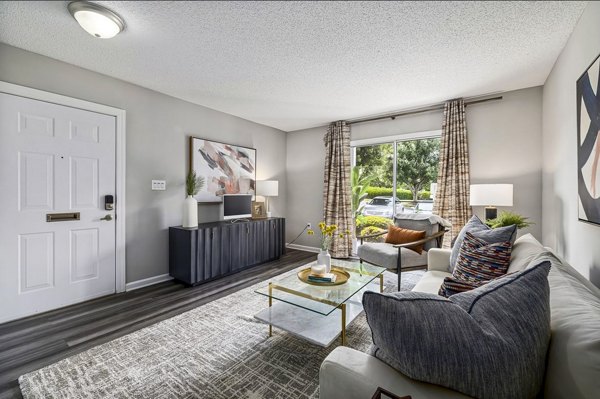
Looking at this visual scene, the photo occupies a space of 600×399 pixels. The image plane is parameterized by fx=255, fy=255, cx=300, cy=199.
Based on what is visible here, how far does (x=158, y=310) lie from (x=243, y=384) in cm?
144

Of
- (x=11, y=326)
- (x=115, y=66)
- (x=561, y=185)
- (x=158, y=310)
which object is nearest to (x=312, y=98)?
(x=115, y=66)

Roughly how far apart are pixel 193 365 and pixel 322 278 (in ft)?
3.72

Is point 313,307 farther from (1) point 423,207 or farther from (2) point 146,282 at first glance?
(1) point 423,207

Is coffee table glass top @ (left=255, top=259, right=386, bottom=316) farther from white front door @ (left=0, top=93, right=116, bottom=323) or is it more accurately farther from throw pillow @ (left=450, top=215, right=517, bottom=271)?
white front door @ (left=0, top=93, right=116, bottom=323)

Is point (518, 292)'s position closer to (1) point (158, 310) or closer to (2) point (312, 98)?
(1) point (158, 310)

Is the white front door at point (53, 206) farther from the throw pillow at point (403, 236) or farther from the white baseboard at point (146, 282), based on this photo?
the throw pillow at point (403, 236)

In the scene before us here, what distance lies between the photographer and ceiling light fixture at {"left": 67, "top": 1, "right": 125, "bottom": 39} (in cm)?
177

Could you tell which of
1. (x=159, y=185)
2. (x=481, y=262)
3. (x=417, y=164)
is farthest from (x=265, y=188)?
(x=481, y=262)

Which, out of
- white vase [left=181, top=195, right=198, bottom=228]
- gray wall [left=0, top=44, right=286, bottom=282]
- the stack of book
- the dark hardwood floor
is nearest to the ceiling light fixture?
gray wall [left=0, top=44, right=286, bottom=282]

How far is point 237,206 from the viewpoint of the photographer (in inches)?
160

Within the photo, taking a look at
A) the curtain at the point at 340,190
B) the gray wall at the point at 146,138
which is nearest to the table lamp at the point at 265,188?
the gray wall at the point at 146,138

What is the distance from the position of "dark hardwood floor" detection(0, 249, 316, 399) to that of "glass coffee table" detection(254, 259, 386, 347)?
1.08 metres

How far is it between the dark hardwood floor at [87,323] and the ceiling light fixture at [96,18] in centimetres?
241

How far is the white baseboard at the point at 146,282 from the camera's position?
3.08m
